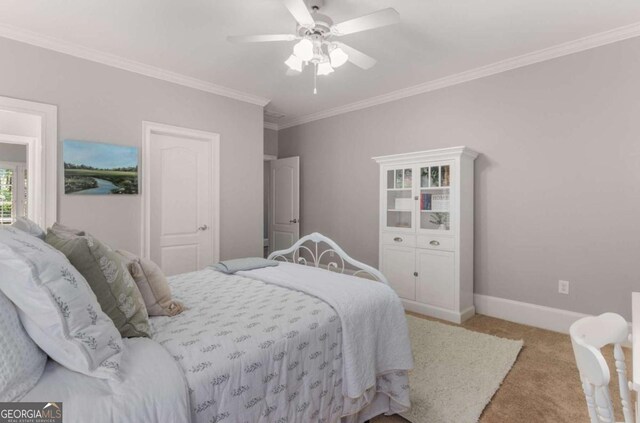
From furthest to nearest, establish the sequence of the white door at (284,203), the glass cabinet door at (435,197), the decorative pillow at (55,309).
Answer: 1. the white door at (284,203)
2. the glass cabinet door at (435,197)
3. the decorative pillow at (55,309)

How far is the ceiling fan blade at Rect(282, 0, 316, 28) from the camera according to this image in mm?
1858

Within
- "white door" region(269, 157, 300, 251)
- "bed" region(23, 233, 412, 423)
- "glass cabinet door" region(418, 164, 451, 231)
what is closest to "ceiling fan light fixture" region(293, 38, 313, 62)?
"bed" region(23, 233, 412, 423)

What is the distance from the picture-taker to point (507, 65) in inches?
129

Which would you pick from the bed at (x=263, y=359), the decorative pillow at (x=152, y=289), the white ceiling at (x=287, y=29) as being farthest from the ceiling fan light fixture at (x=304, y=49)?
the decorative pillow at (x=152, y=289)

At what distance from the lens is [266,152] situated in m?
5.55

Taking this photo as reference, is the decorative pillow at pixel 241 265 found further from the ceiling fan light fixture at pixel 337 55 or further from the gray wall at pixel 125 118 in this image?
the ceiling fan light fixture at pixel 337 55

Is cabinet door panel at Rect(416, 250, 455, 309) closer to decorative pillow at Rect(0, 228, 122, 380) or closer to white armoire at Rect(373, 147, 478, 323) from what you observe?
white armoire at Rect(373, 147, 478, 323)

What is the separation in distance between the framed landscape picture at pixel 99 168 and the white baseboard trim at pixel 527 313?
3810 millimetres

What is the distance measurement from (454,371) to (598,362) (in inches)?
67.8

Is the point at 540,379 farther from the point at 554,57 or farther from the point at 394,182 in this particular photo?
the point at 554,57

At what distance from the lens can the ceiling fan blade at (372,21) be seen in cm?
186

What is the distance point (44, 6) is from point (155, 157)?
58.8 inches

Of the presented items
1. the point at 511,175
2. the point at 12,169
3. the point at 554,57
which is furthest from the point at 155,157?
the point at 554,57

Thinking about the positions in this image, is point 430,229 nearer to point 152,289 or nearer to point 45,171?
point 152,289
